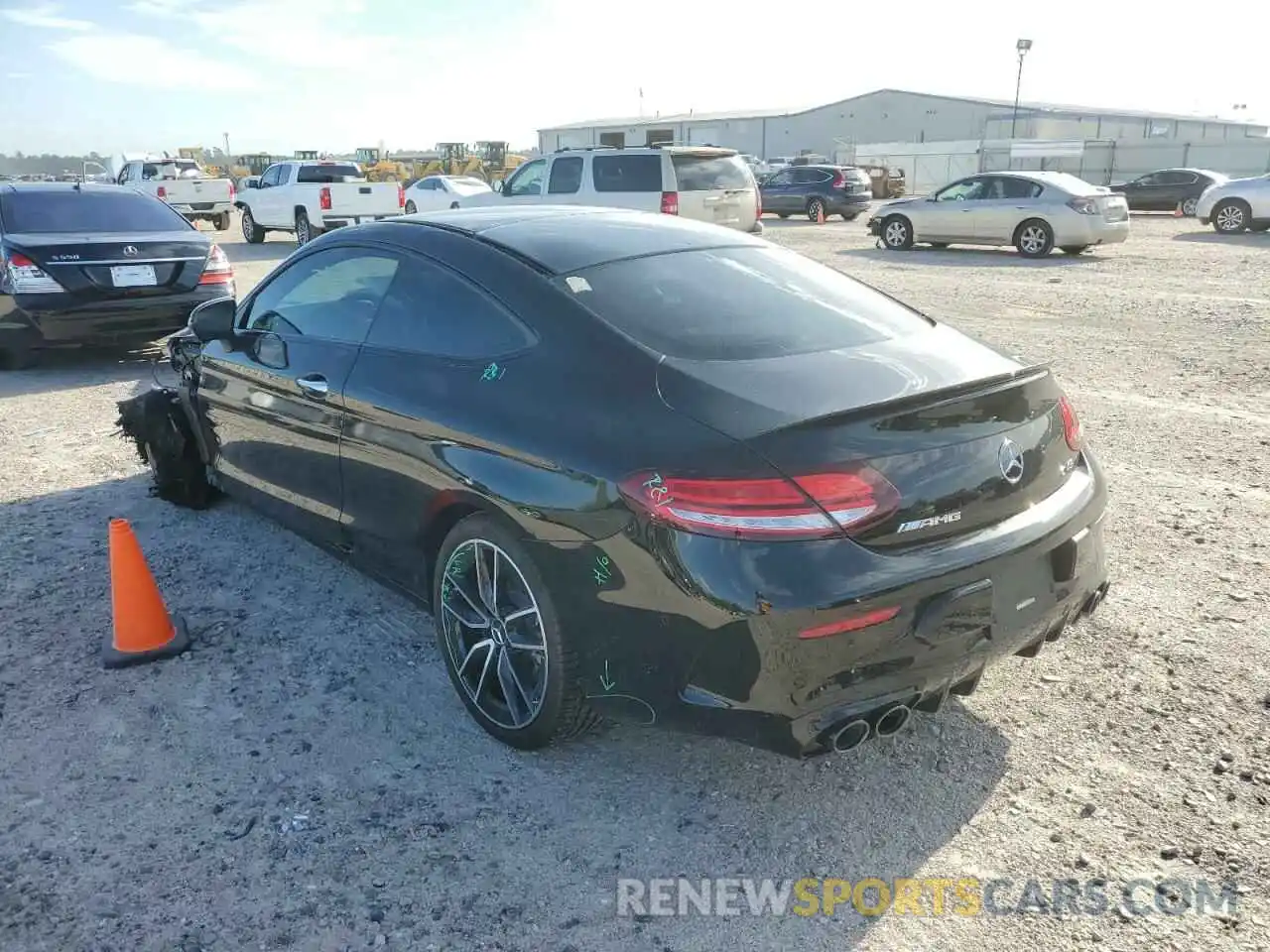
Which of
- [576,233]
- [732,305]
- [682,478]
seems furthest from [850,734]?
[576,233]

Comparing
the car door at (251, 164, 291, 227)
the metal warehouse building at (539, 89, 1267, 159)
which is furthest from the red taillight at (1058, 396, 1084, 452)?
the metal warehouse building at (539, 89, 1267, 159)

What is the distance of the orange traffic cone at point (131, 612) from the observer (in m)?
3.83

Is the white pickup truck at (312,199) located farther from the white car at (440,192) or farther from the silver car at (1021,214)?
the silver car at (1021,214)

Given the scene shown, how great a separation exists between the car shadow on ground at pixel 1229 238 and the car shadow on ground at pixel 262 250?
1825 centimetres

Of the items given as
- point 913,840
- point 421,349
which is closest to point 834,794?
point 913,840

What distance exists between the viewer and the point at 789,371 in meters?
2.92

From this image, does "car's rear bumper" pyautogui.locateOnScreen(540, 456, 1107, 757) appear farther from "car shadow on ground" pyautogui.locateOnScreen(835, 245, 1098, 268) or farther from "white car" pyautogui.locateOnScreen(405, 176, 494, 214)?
"white car" pyautogui.locateOnScreen(405, 176, 494, 214)

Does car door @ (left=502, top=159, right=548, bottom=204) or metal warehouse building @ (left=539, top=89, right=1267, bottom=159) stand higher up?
metal warehouse building @ (left=539, top=89, right=1267, bottom=159)

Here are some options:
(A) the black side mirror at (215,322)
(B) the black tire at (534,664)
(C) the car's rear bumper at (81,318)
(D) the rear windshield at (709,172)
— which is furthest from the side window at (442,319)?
(D) the rear windshield at (709,172)

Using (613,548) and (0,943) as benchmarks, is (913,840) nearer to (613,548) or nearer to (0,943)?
(613,548)

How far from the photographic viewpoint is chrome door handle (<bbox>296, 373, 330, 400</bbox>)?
388 cm

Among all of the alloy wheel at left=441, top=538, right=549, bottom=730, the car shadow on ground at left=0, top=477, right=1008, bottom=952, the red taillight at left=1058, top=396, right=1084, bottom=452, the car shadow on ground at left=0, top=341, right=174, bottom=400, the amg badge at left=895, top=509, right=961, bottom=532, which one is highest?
the red taillight at left=1058, top=396, right=1084, bottom=452

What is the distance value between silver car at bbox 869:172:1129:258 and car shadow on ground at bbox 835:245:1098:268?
227mm

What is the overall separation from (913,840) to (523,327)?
1930 mm
